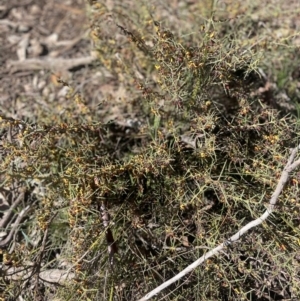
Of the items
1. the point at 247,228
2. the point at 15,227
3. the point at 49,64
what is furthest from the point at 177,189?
the point at 49,64

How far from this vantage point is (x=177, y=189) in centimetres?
194

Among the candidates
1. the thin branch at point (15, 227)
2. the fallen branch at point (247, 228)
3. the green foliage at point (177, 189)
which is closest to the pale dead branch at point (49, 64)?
the green foliage at point (177, 189)

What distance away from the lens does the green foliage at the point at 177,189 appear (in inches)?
73.5

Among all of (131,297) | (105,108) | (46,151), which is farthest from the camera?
(105,108)

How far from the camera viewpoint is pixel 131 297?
190 cm

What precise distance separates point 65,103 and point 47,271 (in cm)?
106

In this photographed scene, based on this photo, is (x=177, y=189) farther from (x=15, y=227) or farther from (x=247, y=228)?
(x=15, y=227)

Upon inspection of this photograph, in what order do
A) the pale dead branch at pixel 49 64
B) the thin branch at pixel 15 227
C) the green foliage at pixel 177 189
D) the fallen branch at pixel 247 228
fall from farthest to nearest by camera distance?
the pale dead branch at pixel 49 64
the thin branch at pixel 15 227
the green foliage at pixel 177 189
the fallen branch at pixel 247 228

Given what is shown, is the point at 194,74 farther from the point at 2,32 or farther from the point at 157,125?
the point at 2,32

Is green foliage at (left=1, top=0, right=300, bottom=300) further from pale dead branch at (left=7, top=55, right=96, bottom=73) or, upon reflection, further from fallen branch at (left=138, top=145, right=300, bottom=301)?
pale dead branch at (left=7, top=55, right=96, bottom=73)

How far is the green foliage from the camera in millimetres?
1868

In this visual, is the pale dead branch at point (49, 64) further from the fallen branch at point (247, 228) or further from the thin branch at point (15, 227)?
the fallen branch at point (247, 228)

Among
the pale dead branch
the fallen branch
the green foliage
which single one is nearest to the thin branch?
the green foliage

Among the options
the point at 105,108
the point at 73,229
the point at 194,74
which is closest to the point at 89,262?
the point at 73,229
